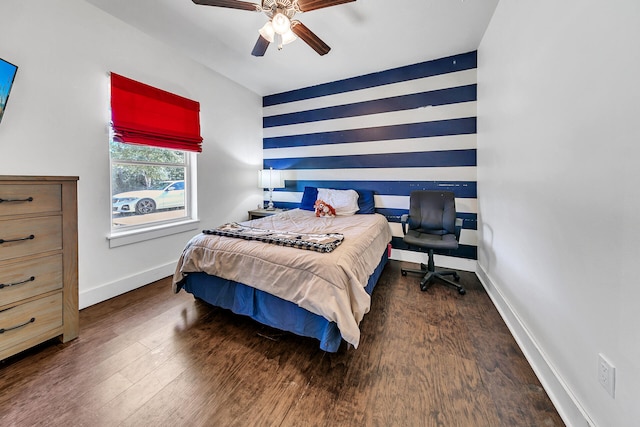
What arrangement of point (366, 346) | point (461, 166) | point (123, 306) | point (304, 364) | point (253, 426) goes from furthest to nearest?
1. point (461, 166)
2. point (123, 306)
3. point (366, 346)
4. point (304, 364)
5. point (253, 426)

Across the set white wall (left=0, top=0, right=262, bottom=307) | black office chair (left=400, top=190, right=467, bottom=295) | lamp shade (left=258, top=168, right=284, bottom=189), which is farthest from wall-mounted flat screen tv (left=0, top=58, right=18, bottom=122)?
black office chair (left=400, top=190, right=467, bottom=295)

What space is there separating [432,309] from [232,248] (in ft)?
5.68

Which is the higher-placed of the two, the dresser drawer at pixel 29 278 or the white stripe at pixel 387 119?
the white stripe at pixel 387 119

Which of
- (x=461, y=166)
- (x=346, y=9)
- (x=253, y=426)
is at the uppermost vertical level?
(x=346, y=9)

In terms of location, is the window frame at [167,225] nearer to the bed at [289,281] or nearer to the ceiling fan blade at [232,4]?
the bed at [289,281]

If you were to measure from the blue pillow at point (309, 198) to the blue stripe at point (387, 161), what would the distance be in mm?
410

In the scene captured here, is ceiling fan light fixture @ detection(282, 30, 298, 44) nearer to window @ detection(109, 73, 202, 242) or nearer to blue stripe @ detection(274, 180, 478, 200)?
window @ detection(109, 73, 202, 242)

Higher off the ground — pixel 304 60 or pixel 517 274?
pixel 304 60

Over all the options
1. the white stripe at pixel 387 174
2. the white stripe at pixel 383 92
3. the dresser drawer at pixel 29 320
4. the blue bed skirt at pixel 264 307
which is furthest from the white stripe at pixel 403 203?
the dresser drawer at pixel 29 320

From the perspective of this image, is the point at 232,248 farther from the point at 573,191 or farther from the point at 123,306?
the point at 573,191

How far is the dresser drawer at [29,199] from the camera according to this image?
4.41ft

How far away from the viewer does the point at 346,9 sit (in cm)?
209

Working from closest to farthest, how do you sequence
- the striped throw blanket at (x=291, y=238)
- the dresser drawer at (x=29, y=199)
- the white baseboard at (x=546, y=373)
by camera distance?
the white baseboard at (x=546, y=373) → the dresser drawer at (x=29, y=199) → the striped throw blanket at (x=291, y=238)

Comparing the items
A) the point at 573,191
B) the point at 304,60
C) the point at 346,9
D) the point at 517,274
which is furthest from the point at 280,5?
the point at 517,274
